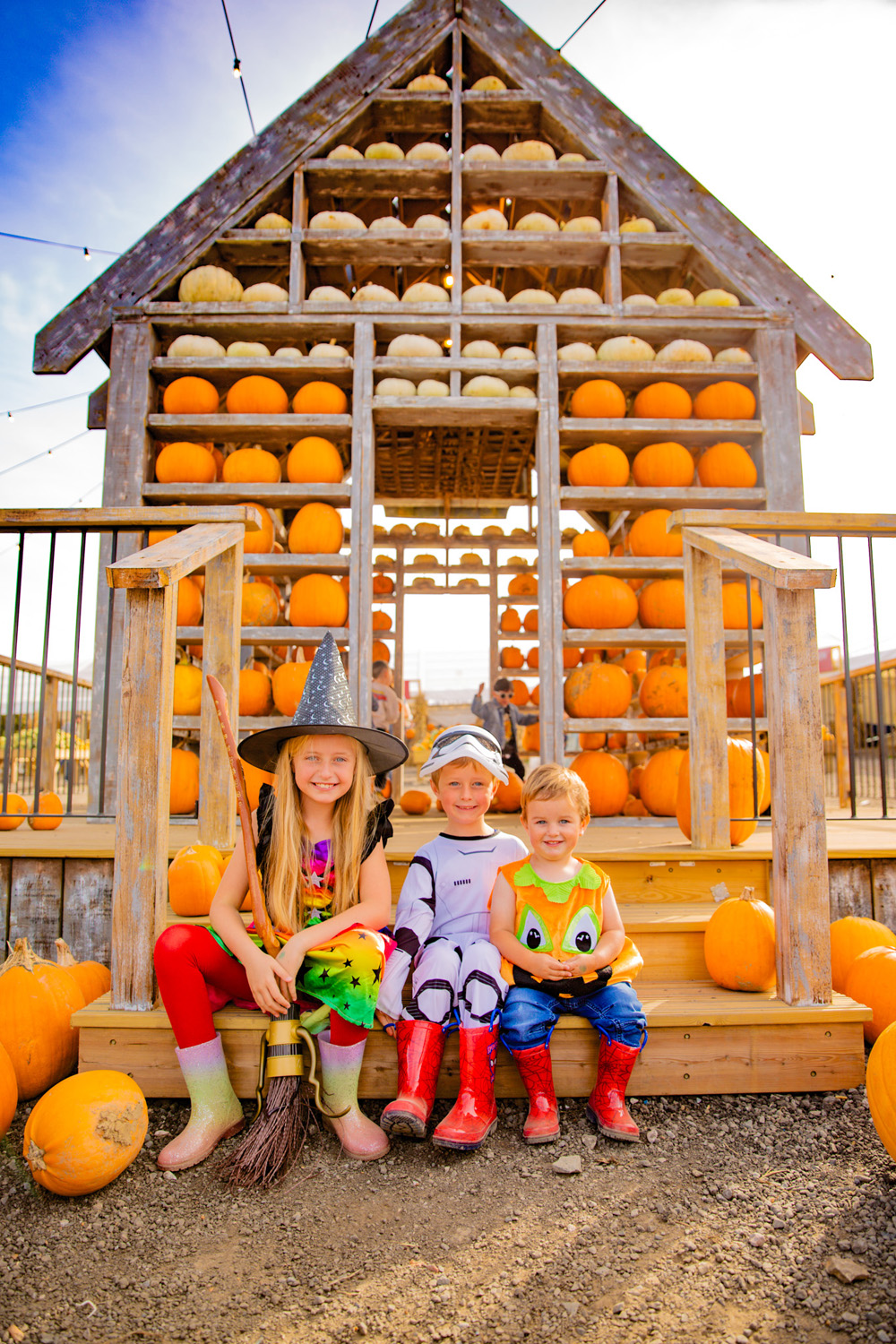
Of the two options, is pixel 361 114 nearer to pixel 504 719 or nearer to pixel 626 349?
pixel 626 349

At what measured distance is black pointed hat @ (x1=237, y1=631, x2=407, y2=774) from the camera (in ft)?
6.32

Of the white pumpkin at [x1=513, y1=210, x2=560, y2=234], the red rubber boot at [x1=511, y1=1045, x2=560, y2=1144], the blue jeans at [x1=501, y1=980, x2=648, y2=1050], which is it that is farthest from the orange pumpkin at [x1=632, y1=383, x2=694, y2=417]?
the red rubber boot at [x1=511, y1=1045, x2=560, y2=1144]

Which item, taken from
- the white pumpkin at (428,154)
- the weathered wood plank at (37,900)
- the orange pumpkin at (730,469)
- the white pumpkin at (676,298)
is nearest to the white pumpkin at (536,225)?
the white pumpkin at (428,154)

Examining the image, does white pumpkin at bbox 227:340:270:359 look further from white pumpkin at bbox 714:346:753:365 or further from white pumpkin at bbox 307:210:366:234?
white pumpkin at bbox 307:210:366:234

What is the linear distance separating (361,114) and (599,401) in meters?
2.34

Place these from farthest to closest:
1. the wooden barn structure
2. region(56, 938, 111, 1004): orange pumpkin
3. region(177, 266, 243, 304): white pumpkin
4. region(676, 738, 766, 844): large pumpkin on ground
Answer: region(177, 266, 243, 304): white pumpkin → the wooden barn structure → region(676, 738, 766, 844): large pumpkin on ground → region(56, 938, 111, 1004): orange pumpkin

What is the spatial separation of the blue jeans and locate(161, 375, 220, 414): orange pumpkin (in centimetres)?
382

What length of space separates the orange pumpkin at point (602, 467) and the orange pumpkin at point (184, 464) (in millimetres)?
2104

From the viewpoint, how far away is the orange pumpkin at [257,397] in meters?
4.52

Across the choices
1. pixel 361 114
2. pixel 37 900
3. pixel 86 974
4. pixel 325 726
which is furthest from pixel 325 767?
pixel 361 114

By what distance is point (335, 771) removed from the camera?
1.93 metres

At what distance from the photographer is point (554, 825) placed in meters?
1.88

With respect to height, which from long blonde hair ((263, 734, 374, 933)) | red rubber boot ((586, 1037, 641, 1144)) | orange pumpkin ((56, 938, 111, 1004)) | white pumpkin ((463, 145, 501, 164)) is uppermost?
white pumpkin ((463, 145, 501, 164))

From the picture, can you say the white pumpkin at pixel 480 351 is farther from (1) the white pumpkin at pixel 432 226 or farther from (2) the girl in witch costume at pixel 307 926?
(2) the girl in witch costume at pixel 307 926
